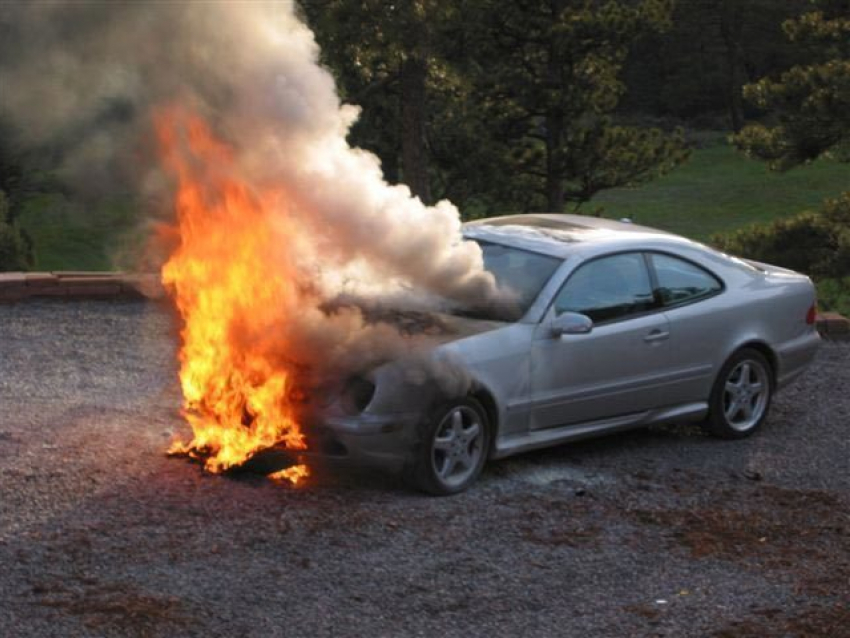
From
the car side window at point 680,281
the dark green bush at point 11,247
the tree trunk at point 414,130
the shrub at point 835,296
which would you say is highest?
the tree trunk at point 414,130

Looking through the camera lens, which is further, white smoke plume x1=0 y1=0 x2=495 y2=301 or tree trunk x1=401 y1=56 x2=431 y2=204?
tree trunk x1=401 y1=56 x2=431 y2=204

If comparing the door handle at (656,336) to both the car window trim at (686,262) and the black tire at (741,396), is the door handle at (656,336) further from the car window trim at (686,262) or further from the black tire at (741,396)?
the black tire at (741,396)

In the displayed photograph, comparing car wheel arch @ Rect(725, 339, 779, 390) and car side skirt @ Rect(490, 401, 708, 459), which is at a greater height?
car wheel arch @ Rect(725, 339, 779, 390)

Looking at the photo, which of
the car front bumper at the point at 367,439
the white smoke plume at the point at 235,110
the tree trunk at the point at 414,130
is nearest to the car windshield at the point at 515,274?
the white smoke plume at the point at 235,110

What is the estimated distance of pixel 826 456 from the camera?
1002cm

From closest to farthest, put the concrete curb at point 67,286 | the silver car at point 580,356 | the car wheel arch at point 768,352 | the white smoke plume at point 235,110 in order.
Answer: the white smoke plume at point 235,110 → the silver car at point 580,356 → the car wheel arch at point 768,352 → the concrete curb at point 67,286

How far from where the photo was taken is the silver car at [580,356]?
8.41 m

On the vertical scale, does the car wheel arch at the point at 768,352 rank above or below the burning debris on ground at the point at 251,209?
below

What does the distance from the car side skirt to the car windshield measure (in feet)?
2.40

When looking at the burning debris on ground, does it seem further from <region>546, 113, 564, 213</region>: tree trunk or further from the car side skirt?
<region>546, 113, 564, 213</region>: tree trunk

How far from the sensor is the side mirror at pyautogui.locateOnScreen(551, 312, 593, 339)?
9.04 m

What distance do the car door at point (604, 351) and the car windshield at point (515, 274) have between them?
0.15 metres

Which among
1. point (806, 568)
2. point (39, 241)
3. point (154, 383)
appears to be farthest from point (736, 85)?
point (806, 568)

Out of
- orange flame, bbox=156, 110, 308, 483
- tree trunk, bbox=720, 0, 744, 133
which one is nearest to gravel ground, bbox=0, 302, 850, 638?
orange flame, bbox=156, 110, 308, 483
